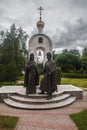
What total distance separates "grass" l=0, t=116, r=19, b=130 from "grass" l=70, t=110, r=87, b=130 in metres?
1.97

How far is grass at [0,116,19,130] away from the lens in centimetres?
605

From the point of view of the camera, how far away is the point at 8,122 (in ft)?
21.2

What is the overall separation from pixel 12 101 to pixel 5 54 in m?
8.57

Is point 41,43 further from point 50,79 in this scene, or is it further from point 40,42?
point 50,79

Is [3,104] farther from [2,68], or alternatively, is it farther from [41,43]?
[41,43]

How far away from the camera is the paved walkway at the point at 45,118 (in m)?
6.16

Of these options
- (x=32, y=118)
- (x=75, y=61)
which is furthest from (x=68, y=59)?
(x=32, y=118)

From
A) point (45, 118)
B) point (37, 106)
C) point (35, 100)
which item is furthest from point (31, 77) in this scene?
point (45, 118)

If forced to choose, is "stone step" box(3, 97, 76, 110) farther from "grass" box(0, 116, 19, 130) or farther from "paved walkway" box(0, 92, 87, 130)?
"grass" box(0, 116, 19, 130)

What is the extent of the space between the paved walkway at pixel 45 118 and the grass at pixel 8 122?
0.15m

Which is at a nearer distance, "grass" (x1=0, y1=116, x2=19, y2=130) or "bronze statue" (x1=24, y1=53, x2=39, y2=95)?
"grass" (x1=0, y1=116, x2=19, y2=130)

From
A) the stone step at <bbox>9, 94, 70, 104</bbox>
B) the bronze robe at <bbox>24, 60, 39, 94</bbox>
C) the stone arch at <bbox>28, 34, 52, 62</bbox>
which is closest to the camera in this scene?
the stone step at <bbox>9, 94, 70, 104</bbox>

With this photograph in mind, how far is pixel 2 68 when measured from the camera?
16266 millimetres

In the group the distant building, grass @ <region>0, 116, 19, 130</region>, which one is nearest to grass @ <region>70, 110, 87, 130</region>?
grass @ <region>0, 116, 19, 130</region>
